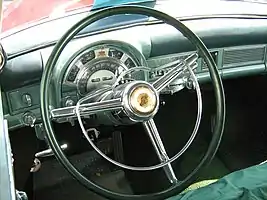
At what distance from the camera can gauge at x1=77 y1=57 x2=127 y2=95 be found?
74.3 inches

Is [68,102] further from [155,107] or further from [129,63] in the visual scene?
[155,107]

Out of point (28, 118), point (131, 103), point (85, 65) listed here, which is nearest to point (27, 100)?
point (28, 118)

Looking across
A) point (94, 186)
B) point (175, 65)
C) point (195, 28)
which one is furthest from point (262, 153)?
point (94, 186)

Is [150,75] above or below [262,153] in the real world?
above

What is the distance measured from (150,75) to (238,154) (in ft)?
2.61

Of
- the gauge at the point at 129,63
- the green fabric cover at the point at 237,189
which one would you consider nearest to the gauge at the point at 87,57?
the gauge at the point at 129,63

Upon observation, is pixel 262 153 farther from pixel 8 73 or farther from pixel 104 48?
pixel 8 73

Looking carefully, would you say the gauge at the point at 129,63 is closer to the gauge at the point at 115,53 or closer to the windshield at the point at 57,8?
the gauge at the point at 115,53

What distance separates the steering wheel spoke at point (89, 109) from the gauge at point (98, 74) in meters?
0.23

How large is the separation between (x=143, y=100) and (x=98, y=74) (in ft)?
1.02

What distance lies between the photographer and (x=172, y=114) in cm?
257

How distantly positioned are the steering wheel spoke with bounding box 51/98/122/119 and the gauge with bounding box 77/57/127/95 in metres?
0.23

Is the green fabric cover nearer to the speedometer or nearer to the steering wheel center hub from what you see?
the steering wheel center hub

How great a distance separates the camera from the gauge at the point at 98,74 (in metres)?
1.89
